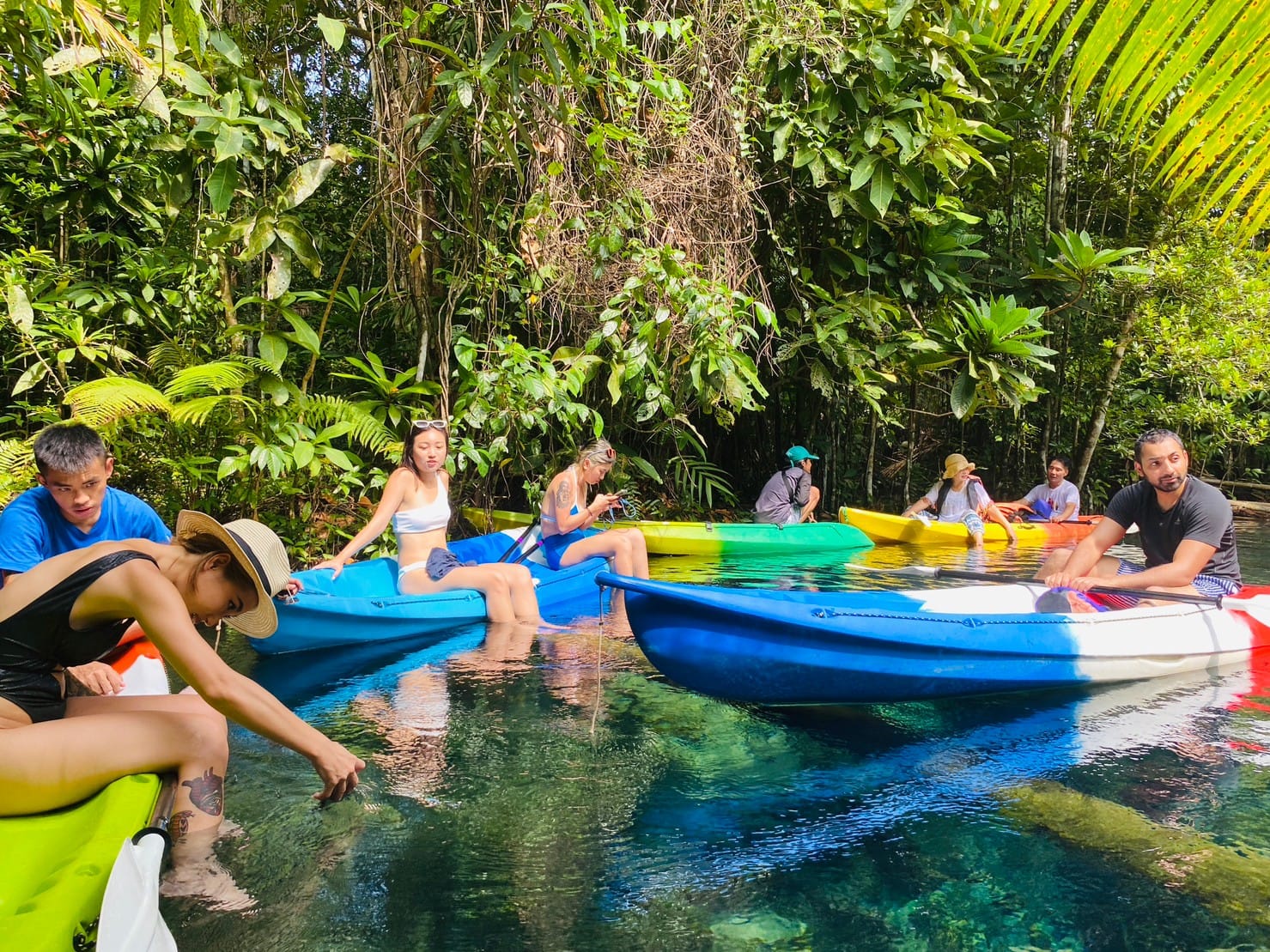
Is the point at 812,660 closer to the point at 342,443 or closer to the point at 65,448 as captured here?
the point at 65,448

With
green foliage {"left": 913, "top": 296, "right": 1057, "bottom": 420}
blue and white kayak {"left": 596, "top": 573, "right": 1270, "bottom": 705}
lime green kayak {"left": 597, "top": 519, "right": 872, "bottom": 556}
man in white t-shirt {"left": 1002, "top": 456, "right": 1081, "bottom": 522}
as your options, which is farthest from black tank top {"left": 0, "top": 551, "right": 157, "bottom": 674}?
man in white t-shirt {"left": 1002, "top": 456, "right": 1081, "bottom": 522}

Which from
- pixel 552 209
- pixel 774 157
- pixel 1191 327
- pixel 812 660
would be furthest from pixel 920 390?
pixel 812 660

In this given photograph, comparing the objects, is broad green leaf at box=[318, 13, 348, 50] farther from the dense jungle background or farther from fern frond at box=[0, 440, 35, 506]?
fern frond at box=[0, 440, 35, 506]

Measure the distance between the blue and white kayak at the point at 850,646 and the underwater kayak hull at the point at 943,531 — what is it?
593cm

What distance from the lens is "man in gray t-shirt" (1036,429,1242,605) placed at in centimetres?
530

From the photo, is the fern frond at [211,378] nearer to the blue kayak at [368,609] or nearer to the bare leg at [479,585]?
the blue kayak at [368,609]

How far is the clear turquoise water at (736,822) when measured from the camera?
8.94 ft

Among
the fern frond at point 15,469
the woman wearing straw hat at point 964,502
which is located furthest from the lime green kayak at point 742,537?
the fern frond at point 15,469

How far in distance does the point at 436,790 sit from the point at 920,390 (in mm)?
12996

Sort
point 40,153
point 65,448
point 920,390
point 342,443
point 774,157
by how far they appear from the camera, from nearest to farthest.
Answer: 1. point 65,448
2. point 40,153
3. point 342,443
4. point 774,157
5. point 920,390

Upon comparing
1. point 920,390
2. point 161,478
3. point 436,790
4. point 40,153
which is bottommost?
point 436,790

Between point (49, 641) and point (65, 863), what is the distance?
0.63m

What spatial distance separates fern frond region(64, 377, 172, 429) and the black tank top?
15.6 feet

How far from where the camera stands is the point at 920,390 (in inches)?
603
